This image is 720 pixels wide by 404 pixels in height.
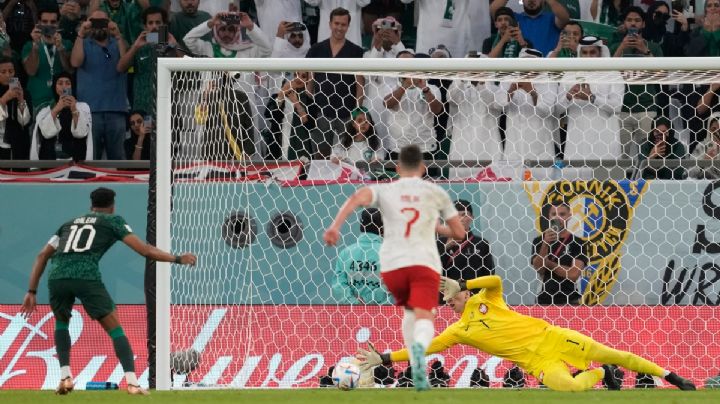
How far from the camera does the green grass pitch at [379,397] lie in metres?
8.95

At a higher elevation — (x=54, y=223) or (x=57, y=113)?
(x=57, y=113)

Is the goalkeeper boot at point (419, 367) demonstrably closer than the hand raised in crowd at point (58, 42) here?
Yes

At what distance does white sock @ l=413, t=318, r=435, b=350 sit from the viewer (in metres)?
7.73

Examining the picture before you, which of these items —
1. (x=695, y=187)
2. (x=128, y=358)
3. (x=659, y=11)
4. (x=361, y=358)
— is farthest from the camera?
(x=659, y=11)

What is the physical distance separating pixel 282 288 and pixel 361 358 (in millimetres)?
1813

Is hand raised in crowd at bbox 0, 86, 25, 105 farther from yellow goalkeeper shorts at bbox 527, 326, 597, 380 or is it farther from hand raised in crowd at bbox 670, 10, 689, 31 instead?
hand raised in crowd at bbox 670, 10, 689, 31

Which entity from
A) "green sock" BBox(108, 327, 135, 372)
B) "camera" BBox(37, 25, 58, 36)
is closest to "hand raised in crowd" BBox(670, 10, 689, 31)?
"camera" BBox(37, 25, 58, 36)

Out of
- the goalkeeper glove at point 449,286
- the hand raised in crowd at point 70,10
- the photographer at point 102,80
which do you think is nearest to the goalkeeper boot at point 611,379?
the goalkeeper glove at point 449,286

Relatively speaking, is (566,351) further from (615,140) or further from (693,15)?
(693,15)

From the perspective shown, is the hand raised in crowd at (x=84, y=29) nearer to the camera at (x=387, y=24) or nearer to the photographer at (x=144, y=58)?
the photographer at (x=144, y=58)

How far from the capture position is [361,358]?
35.6 ft

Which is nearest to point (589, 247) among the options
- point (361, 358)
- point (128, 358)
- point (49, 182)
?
point (361, 358)

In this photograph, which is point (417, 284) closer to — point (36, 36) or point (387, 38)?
point (387, 38)

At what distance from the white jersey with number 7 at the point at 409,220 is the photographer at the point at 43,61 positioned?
7030 millimetres
